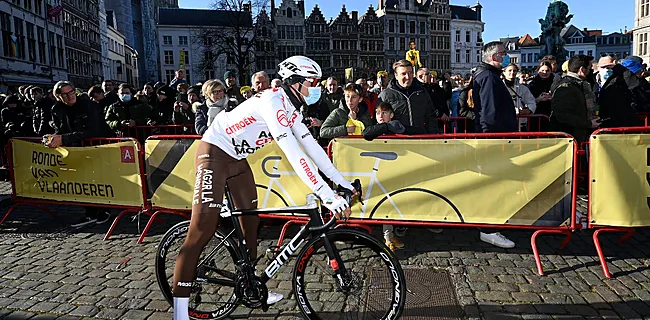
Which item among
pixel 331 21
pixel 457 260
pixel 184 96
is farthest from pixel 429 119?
pixel 331 21

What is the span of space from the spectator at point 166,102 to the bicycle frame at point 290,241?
29.6 feet

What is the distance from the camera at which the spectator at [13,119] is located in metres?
10.7

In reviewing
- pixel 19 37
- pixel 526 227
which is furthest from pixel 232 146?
pixel 19 37

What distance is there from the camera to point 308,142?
12.0 feet

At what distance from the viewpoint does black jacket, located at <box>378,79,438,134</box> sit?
659 cm

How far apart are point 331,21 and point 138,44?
3736 centimetres

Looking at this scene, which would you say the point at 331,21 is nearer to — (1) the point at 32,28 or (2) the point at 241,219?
(1) the point at 32,28

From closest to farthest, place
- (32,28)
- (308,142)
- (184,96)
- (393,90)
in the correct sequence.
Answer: (308,142), (393,90), (184,96), (32,28)

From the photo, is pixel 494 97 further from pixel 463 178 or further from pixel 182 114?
pixel 182 114

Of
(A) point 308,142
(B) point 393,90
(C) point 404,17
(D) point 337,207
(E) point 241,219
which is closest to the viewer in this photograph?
(D) point 337,207

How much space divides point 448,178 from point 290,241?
8.39ft

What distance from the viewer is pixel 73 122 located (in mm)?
7426

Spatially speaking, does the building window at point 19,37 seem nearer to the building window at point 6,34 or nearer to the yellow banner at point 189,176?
the building window at point 6,34

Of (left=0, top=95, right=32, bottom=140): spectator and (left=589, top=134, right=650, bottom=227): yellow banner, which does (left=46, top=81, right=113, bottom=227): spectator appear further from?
(left=589, top=134, right=650, bottom=227): yellow banner
